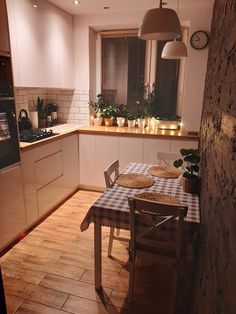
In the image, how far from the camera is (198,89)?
3.17 m

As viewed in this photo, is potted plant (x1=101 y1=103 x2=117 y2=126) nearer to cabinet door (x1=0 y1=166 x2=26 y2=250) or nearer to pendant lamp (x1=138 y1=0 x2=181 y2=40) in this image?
cabinet door (x1=0 y1=166 x2=26 y2=250)

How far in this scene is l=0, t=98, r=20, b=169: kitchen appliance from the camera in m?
2.03

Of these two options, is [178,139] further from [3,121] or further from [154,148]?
[3,121]

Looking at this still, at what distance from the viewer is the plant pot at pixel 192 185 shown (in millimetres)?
1814

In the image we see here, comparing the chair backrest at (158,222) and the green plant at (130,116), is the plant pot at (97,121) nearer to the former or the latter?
the green plant at (130,116)

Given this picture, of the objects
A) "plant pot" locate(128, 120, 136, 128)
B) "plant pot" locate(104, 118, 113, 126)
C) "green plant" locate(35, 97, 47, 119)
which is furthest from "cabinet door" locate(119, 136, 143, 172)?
"green plant" locate(35, 97, 47, 119)

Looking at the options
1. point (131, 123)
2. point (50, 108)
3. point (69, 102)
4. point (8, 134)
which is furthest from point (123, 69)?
point (8, 134)

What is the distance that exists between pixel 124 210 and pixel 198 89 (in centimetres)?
228

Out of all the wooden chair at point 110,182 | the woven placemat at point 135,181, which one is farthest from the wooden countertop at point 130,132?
the woven placemat at point 135,181

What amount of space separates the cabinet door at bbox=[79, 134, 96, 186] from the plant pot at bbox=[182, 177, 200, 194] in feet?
6.09

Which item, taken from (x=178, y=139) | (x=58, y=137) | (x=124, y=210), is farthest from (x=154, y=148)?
(x=124, y=210)

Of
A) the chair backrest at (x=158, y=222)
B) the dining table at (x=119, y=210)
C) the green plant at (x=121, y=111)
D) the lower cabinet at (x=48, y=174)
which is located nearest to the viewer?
the chair backrest at (x=158, y=222)

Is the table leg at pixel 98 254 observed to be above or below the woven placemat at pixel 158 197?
below

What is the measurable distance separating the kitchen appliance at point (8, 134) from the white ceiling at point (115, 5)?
5.37ft
